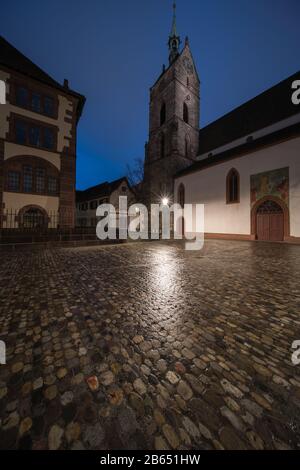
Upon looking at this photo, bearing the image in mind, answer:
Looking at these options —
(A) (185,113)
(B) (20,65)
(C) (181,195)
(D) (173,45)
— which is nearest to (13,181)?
(B) (20,65)

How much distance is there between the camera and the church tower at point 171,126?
24297 millimetres

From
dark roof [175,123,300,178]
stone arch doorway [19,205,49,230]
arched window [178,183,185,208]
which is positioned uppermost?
dark roof [175,123,300,178]

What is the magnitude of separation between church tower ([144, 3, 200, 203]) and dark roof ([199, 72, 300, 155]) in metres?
2.52

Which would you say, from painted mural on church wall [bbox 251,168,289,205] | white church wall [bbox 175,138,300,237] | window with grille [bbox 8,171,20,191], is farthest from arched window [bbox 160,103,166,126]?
window with grille [bbox 8,171,20,191]

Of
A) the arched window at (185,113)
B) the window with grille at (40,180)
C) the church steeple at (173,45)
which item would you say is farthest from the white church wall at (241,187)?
the church steeple at (173,45)

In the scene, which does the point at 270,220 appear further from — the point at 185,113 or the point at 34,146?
the point at 185,113

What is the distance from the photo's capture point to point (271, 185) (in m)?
14.3

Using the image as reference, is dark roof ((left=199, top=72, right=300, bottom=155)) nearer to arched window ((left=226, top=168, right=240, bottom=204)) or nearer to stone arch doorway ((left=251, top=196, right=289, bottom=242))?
arched window ((left=226, top=168, right=240, bottom=204))

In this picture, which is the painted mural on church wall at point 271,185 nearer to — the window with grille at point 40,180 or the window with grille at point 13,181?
the window with grille at point 40,180

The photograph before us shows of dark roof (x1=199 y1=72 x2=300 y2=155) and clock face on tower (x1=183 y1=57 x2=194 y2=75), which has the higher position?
clock face on tower (x1=183 y1=57 x2=194 y2=75)

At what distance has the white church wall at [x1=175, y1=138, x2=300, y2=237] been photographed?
42.8 feet

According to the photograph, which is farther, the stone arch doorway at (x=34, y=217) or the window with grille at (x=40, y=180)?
the window with grille at (x=40, y=180)

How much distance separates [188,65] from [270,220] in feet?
90.0

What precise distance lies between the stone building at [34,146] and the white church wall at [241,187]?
13.3 m
